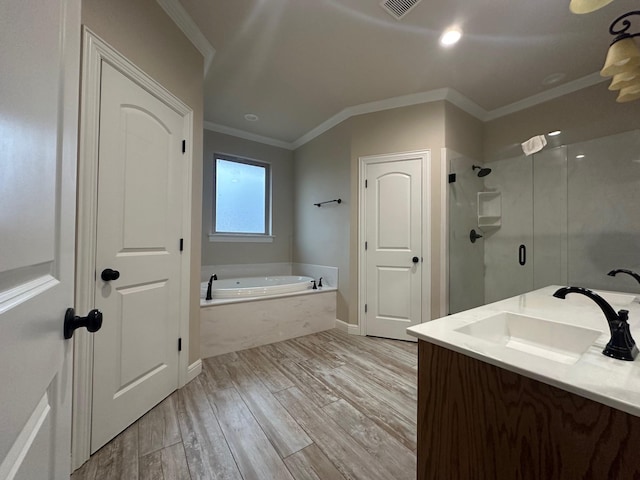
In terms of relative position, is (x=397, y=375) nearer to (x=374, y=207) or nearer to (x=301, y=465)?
(x=301, y=465)

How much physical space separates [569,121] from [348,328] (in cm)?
303

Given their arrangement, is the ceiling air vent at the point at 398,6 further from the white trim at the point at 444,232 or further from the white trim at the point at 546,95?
the white trim at the point at 546,95

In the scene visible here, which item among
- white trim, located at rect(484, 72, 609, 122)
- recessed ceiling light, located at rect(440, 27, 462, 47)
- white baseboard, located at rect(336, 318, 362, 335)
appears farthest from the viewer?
white baseboard, located at rect(336, 318, 362, 335)

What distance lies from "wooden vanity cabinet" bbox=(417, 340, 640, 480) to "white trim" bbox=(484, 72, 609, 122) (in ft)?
9.52

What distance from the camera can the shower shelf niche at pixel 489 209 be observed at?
2746mm

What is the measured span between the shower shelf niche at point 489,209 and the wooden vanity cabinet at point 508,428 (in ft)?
8.17

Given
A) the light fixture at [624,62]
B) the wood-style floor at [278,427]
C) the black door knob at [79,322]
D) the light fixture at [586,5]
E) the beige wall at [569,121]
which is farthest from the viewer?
the beige wall at [569,121]

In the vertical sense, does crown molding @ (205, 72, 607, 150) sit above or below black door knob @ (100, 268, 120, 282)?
above

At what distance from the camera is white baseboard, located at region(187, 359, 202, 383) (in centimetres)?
192

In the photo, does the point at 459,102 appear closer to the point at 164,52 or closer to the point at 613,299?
the point at 613,299

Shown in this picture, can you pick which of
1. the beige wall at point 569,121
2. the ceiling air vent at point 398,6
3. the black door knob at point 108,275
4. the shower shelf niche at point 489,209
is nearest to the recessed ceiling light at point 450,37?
the ceiling air vent at point 398,6

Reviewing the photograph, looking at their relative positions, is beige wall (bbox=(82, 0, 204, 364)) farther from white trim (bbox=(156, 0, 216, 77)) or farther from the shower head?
the shower head

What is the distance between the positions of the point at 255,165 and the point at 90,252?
9.52 ft

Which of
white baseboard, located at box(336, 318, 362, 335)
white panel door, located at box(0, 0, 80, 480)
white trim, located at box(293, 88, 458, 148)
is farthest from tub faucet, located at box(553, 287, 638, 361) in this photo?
white trim, located at box(293, 88, 458, 148)
